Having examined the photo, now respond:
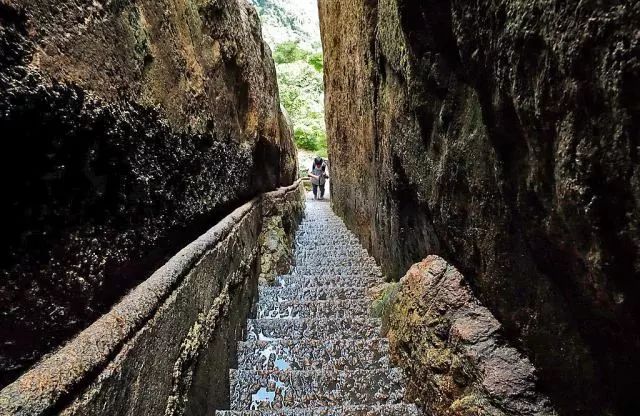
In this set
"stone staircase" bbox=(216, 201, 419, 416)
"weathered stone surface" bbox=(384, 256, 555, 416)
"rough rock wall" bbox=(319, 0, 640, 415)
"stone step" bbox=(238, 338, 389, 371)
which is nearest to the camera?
"rough rock wall" bbox=(319, 0, 640, 415)

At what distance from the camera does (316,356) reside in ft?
10.4

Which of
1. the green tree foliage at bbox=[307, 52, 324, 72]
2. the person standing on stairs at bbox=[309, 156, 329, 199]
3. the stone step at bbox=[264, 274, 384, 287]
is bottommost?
the stone step at bbox=[264, 274, 384, 287]

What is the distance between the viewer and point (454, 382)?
6.56ft

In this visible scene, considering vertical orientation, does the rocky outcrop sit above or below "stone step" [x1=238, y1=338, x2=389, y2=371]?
above

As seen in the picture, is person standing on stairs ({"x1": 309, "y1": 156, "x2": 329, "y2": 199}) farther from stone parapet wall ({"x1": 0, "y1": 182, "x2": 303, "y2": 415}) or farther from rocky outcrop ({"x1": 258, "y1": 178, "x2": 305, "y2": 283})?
stone parapet wall ({"x1": 0, "y1": 182, "x2": 303, "y2": 415})

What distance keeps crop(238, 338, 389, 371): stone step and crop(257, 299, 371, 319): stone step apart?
599 millimetres

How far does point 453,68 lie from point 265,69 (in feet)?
12.3

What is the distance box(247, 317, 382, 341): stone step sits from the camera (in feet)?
11.4

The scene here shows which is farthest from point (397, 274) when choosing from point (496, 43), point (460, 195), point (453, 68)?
point (496, 43)

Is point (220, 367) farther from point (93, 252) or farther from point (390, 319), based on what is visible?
point (93, 252)

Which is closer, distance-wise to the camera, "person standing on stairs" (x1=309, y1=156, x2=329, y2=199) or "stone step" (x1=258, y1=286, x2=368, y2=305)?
"stone step" (x1=258, y1=286, x2=368, y2=305)

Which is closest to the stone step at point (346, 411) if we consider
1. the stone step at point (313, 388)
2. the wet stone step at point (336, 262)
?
the stone step at point (313, 388)

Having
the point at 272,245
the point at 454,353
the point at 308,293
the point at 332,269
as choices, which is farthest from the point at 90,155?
the point at 332,269

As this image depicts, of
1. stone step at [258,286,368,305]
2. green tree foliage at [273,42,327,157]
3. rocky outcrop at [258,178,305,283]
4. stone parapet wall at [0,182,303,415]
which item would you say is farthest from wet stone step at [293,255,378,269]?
green tree foliage at [273,42,327,157]
